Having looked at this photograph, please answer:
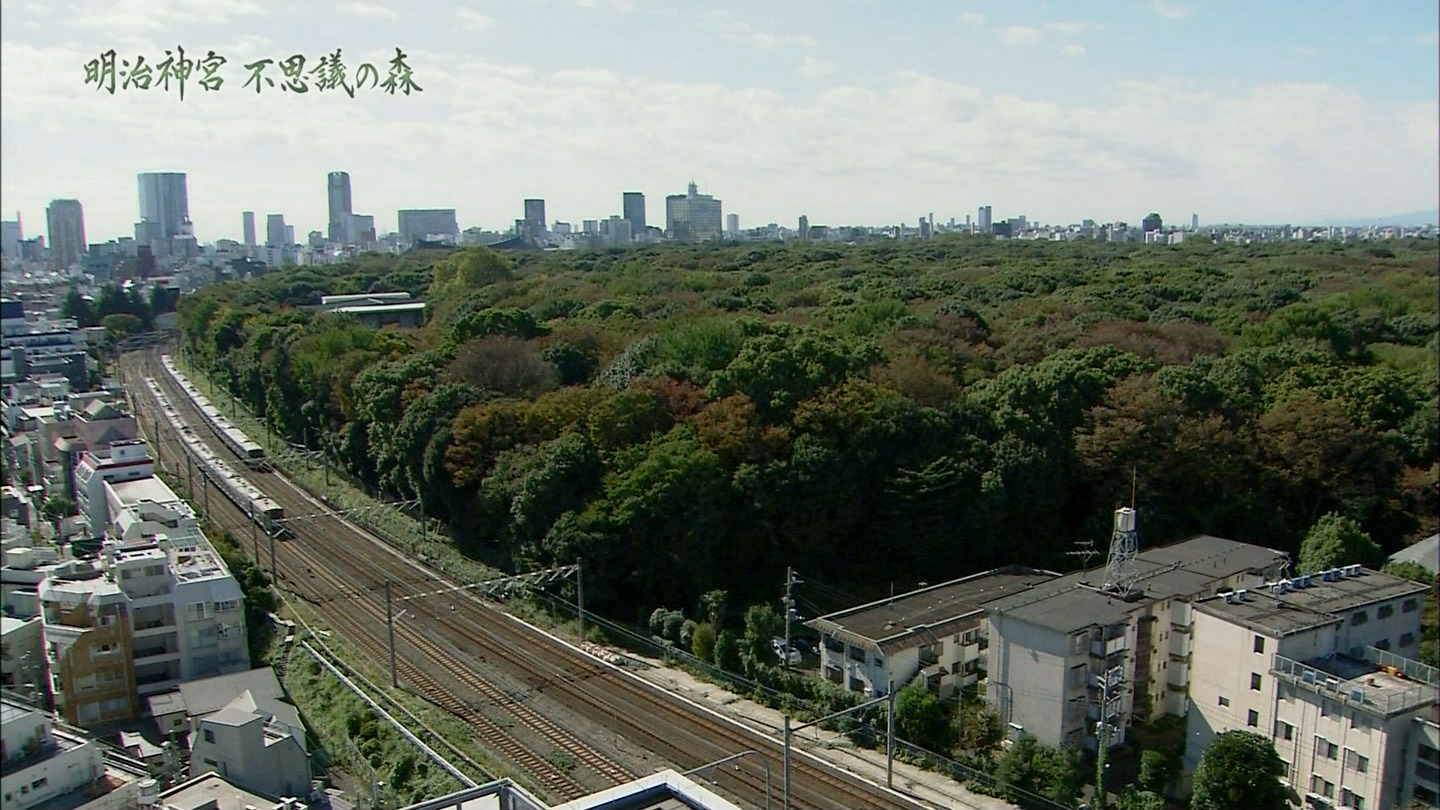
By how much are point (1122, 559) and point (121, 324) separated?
3061cm

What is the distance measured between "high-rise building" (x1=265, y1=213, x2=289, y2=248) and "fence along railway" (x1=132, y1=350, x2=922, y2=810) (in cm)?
5057

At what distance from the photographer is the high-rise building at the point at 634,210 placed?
56.1 meters

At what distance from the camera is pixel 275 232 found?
58.8 m

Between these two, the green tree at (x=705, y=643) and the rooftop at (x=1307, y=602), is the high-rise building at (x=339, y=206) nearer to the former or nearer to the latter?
the green tree at (x=705, y=643)

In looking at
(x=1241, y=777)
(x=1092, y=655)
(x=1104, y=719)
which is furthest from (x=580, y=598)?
(x=1241, y=777)

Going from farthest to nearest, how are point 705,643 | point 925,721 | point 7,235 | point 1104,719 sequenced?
point 705,643 < point 925,721 < point 1104,719 < point 7,235

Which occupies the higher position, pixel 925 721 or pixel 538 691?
pixel 925 721

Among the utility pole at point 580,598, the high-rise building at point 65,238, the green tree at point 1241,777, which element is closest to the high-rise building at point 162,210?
the high-rise building at point 65,238

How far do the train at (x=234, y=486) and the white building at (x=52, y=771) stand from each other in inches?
228

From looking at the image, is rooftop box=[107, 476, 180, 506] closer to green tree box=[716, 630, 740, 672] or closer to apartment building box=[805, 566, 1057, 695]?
green tree box=[716, 630, 740, 672]

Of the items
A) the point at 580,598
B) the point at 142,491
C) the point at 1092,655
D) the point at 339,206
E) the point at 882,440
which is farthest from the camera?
the point at 339,206

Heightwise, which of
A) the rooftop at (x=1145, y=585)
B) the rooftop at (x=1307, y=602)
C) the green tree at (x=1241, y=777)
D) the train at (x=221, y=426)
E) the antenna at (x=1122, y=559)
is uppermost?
the antenna at (x=1122, y=559)

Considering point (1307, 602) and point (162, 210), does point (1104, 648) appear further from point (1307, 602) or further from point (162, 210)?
point (162, 210)

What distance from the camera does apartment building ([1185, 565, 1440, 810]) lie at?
6641 millimetres
